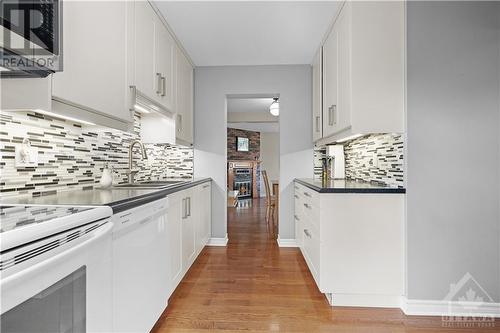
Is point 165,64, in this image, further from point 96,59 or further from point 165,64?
point 96,59

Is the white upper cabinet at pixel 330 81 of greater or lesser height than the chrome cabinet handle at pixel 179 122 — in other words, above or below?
above

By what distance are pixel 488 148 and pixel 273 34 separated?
7.03ft

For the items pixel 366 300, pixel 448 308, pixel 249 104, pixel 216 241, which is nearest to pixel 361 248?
pixel 366 300

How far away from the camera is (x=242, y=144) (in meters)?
9.62

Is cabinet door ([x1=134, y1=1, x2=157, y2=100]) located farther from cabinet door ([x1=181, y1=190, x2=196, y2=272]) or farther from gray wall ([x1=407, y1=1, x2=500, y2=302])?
gray wall ([x1=407, y1=1, x2=500, y2=302])

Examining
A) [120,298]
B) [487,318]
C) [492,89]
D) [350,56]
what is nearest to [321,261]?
[487,318]

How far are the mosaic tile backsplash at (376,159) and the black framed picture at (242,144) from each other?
6186 millimetres

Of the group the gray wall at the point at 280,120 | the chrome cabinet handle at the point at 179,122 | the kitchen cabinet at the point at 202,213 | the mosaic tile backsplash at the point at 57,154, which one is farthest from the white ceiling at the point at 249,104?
the mosaic tile backsplash at the point at 57,154

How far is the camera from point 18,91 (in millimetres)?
1250

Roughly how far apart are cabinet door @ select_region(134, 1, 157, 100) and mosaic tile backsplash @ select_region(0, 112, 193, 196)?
49cm

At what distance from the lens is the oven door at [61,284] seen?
0.69m

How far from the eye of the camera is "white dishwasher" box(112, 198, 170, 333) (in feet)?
4.18

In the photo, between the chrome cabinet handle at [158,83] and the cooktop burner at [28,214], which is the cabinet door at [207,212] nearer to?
the chrome cabinet handle at [158,83]

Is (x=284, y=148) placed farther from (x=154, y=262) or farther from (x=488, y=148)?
(x=154, y=262)
